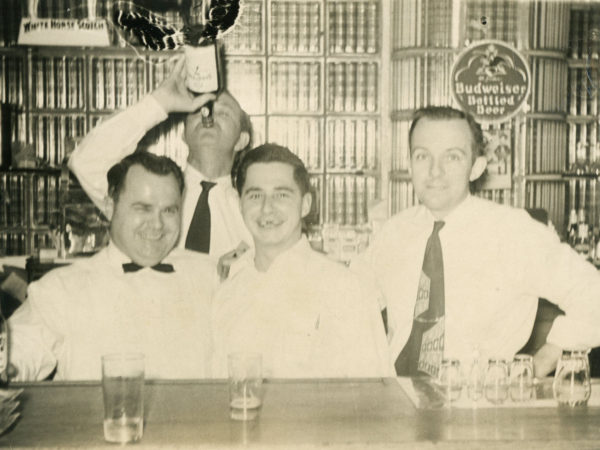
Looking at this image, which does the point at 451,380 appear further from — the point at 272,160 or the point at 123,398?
the point at 272,160

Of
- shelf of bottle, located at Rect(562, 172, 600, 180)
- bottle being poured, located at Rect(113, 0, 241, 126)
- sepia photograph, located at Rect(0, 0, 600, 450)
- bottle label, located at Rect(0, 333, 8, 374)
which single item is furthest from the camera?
shelf of bottle, located at Rect(562, 172, 600, 180)

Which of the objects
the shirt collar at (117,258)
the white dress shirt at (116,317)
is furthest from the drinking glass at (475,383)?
the shirt collar at (117,258)

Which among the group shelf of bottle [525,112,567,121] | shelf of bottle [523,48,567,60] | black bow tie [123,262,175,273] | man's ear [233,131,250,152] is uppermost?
shelf of bottle [523,48,567,60]

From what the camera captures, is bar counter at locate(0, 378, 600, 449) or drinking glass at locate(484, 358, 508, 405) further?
drinking glass at locate(484, 358, 508, 405)

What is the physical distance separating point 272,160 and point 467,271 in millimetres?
927

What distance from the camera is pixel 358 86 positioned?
3275mm

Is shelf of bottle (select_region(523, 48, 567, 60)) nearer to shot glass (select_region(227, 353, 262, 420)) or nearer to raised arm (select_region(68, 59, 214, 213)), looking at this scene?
raised arm (select_region(68, 59, 214, 213))

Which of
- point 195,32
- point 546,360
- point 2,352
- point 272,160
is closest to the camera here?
point 2,352

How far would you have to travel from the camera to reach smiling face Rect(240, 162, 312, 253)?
2.85 metres

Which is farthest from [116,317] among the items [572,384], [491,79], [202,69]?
[491,79]

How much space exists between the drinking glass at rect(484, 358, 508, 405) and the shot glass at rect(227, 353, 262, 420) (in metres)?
0.61

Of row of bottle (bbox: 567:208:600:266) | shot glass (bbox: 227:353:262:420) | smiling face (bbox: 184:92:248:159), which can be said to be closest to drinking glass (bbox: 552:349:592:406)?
shot glass (bbox: 227:353:262:420)

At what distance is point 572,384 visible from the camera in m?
1.81

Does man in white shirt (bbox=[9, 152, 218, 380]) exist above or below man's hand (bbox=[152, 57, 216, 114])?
below
